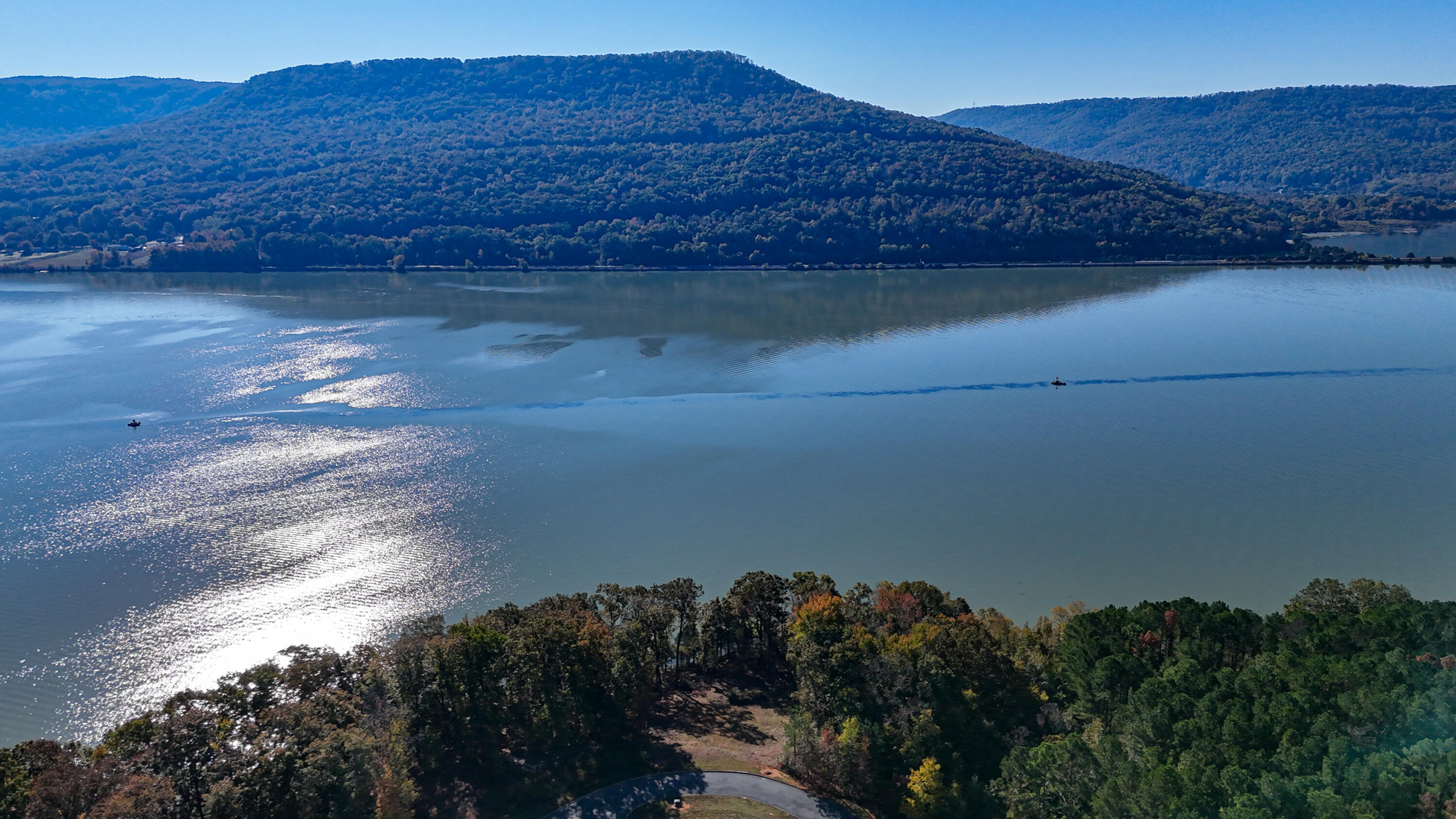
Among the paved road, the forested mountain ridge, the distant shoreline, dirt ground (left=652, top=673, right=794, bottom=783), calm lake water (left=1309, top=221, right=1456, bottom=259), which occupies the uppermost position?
the forested mountain ridge

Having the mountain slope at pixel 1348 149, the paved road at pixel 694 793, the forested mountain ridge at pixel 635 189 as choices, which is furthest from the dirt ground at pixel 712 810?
the mountain slope at pixel 1348 149

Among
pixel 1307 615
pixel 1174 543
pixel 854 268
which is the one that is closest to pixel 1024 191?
pixel 854 268

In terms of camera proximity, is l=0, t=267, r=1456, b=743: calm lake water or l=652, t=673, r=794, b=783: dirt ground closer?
l=652, t=673, r=794, b=783: dirt ground

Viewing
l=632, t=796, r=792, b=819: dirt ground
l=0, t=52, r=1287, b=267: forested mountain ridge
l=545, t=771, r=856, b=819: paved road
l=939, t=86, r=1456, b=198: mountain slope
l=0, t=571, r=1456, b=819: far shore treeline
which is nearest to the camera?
l=0, t=571, r=1456, b=819: far shore treeline

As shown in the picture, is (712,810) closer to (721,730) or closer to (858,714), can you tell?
(721,730)

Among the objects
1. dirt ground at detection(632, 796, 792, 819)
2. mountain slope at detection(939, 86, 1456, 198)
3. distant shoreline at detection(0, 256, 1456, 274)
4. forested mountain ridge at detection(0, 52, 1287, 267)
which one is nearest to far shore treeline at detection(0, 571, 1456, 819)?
dirt ground at detection(632, 796, 792, 819)

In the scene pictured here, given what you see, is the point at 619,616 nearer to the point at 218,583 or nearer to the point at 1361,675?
the point at 218,583

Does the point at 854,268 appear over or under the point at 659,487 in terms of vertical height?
over

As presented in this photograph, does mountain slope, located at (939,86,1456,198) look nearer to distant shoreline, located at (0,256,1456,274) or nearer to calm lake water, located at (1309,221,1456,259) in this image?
calm lake water, located at (1309,221,1456,259)
